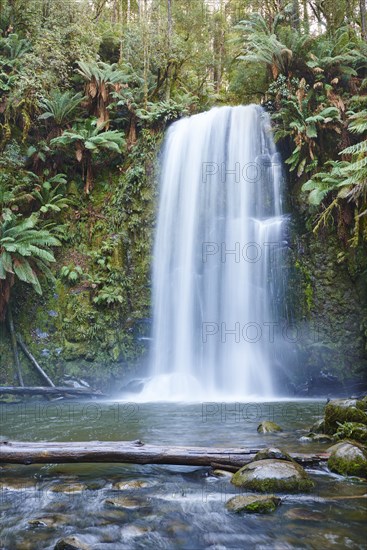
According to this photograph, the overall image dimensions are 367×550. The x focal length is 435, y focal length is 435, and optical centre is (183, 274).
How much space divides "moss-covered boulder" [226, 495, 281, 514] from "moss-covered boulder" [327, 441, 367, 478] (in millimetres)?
876

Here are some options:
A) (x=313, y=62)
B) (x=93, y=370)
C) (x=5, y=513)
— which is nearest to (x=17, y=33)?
(x=313, y=62)

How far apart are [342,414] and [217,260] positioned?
7.47 meters

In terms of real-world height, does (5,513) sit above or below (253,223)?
below

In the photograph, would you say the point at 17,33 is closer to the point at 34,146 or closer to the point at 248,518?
the point at 34,146

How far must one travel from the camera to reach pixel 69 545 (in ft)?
8.86

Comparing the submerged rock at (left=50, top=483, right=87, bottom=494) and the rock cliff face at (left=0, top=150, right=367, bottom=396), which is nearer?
the submerged rock at (left=50, top=483, right=87, bottom=494)

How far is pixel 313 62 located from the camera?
12750mm

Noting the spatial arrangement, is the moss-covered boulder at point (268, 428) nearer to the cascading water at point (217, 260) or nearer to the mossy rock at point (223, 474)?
the mossy rock at point (223, 474)

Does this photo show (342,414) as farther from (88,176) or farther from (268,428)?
(88,176)

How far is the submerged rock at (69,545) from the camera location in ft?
8.86

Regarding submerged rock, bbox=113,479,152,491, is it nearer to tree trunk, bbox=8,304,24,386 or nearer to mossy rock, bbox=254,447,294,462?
mossy rock, bbox=254,447,294,462

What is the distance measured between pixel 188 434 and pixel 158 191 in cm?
896

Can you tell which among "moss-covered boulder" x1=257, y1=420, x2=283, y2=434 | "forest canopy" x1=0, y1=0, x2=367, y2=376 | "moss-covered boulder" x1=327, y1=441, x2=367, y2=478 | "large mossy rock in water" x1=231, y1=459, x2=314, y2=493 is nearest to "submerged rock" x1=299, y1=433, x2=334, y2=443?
"moss-covered boulder" x1=257, y1=420, x2=283, y2=434

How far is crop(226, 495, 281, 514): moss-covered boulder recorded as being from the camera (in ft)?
10.7
